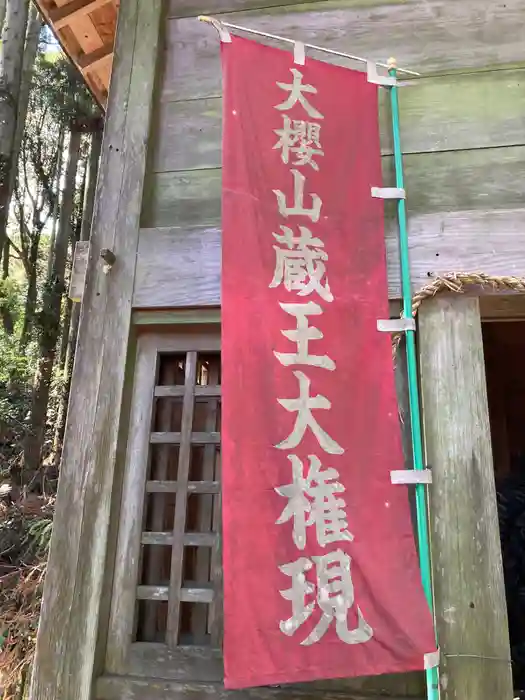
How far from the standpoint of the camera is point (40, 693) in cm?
217

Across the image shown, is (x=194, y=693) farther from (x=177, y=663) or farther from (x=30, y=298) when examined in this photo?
(x=30, y=298)

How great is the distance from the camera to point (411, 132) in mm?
2695

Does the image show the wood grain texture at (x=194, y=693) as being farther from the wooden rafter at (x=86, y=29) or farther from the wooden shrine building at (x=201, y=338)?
the wooden rafter at (x=86, y=29)

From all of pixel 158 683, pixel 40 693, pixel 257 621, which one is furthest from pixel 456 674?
pixel 40 693

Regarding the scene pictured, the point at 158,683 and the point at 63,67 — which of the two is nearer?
the point at 158,683

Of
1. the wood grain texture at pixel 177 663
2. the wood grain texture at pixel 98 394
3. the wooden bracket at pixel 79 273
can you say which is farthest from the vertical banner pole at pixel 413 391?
the wooden bracket at pixel 79 273

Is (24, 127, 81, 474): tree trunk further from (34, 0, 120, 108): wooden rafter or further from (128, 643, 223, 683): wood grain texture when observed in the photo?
(128, 643, 223, 683): wood grain texture

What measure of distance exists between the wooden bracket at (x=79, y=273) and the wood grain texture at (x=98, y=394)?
11cm

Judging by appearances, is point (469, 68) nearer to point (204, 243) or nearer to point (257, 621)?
point (204, 243)

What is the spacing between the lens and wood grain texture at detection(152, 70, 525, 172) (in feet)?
8.68

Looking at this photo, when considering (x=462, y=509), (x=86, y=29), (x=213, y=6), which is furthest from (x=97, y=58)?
(x=462, y=509)

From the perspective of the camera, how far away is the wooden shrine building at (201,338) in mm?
2158

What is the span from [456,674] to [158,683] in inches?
44.3

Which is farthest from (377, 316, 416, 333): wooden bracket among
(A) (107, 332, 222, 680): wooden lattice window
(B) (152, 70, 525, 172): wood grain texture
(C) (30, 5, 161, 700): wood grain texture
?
(C) (30, 5, 161, 700): wood grain texture
